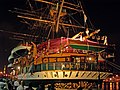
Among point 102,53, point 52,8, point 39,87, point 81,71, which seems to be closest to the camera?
point 81,71

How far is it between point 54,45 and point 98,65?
533cm

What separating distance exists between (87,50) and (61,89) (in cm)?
508

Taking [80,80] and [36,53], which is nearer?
[80,80]

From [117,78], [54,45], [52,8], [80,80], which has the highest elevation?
[52,8]

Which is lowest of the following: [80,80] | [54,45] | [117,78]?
[117,78]

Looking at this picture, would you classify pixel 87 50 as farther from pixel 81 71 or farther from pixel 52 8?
pixel 52 8

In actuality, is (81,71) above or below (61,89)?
above

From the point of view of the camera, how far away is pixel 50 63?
27.5m

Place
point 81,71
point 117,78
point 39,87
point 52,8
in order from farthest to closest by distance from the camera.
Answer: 1. point 117,78
2. point 52,8
3. point 39,87
4. point 81,71

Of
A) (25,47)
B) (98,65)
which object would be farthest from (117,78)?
(98,65)

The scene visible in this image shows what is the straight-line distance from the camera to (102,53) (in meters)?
29.2

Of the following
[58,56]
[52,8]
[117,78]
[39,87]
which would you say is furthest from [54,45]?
[117,78]

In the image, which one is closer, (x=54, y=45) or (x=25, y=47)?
(x=54, y=45)

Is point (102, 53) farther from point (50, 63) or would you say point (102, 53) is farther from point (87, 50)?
point (50, 63)
